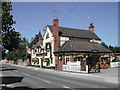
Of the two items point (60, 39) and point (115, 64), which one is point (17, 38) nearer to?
point (60, 39)

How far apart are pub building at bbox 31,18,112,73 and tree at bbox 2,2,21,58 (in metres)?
14.4

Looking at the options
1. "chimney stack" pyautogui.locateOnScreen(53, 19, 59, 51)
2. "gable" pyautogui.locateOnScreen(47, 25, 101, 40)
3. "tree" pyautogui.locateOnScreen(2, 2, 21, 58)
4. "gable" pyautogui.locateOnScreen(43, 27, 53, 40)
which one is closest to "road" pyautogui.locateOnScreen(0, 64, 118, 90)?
"tree" pyautogui.locateOnScreen(2, 2, 21, 58)

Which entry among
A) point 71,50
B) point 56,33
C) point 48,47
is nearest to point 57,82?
point 71,50

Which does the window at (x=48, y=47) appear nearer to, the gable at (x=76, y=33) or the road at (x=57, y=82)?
the gable at (x=76, y=33)

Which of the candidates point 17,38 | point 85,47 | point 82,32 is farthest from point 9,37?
point 82,32

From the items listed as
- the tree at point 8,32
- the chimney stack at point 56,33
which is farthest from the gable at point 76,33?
the tree at point 8,32

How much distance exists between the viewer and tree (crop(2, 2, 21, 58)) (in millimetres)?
11594

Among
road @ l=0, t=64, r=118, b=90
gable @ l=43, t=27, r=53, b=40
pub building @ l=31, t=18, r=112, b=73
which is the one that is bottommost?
road @ l=0, t=64, r=118, b=90

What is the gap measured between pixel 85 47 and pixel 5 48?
76.6 ft

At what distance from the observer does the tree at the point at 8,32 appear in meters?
11.6

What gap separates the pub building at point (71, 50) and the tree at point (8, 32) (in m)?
14.4

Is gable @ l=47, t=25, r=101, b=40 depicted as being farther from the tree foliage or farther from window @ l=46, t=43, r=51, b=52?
the tree foliage

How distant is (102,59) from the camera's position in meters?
36.0

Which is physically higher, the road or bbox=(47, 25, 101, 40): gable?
bbox=(47, 25, 101, 40): gable
